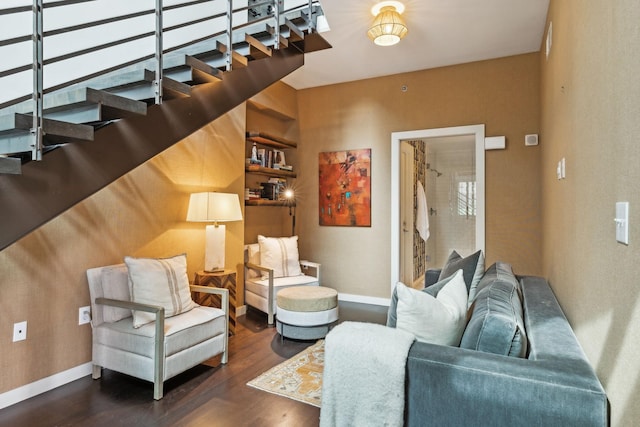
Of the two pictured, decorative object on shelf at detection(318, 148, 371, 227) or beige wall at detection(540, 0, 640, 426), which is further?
decorative object on shelf at detection(318, 148, 371, 227)

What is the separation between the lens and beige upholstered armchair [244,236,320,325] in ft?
13.4

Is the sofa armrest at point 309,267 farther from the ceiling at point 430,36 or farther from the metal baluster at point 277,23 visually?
the metal baluster at point 277,23

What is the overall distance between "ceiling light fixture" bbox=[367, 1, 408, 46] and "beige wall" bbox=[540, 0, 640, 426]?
151cm

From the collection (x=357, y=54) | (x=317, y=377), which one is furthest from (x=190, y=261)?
(x=357, y=54)

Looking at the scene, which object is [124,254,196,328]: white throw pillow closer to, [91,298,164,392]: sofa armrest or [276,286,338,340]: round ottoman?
[91,298,164,392]: sofa armrest

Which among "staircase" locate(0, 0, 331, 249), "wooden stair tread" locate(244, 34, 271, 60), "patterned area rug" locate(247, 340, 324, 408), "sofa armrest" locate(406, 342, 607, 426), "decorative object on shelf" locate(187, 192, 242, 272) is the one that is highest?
"wooden stair tread" locate(244, 34, 271, 60)

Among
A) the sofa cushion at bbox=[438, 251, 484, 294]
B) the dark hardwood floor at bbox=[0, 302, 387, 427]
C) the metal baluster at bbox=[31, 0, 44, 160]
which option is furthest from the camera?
the sofa cushion at bbox=[438, 251, 484, 294]

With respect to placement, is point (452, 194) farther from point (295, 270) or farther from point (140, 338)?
point (140, 338)

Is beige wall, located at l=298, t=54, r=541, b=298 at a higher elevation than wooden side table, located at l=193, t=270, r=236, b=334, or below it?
higher

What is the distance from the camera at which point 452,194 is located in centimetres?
762

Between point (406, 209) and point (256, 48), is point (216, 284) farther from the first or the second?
point (406, 209)

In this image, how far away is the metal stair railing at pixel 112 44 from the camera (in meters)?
1.45

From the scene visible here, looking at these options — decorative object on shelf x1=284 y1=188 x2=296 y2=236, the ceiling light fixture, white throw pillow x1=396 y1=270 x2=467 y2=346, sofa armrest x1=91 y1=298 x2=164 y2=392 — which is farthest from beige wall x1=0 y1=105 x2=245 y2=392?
white throw pillow x1=396 y1=270 x2=467 y2=346

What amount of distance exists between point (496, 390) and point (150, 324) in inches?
88.4
